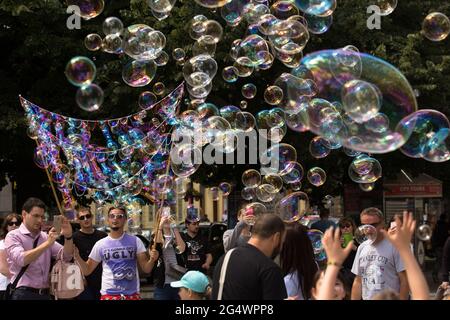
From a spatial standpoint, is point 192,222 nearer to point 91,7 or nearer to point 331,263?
point 91,7

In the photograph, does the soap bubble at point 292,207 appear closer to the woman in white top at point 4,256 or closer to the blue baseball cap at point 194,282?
the woman in white top at point 4,256

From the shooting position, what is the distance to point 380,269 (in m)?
7.74

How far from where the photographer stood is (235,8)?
11.8 meters

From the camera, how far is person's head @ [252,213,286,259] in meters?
5.83

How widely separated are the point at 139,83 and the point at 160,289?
2.70m

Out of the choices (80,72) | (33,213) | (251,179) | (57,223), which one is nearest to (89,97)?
(80,72)

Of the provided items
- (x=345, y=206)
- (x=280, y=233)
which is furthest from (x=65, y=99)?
(x=280, y=233)

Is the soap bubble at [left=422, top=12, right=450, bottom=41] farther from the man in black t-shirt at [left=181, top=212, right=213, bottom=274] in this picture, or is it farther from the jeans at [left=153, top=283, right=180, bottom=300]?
the jeans at [left=153, top=283, right=180, bottom=300]

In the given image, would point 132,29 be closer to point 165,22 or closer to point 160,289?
point 160,289

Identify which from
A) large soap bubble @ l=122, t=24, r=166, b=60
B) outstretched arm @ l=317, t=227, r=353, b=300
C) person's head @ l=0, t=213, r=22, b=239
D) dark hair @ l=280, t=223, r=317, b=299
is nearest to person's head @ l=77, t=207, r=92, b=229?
person's head @ l=0, t=213, r=22, b=239

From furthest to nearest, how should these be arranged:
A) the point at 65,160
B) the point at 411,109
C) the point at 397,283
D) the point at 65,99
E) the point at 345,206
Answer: the point at 345,206 < the point at 65,99 < the point at 65,160 < the point at 411,109 < the point at 397,283

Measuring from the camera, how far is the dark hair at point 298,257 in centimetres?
695

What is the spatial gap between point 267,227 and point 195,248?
467cm

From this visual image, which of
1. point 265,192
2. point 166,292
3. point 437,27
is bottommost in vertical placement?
point 166,292
